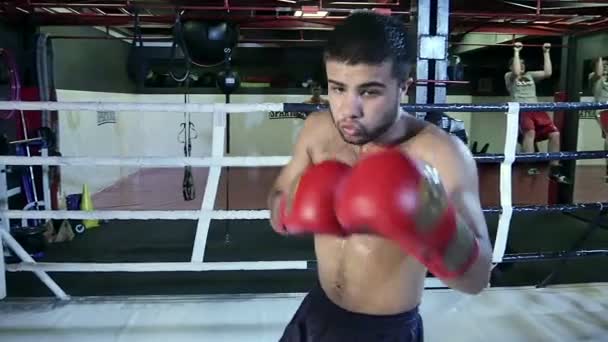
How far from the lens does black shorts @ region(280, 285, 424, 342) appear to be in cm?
112

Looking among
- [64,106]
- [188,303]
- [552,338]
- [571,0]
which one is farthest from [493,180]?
[64,106]

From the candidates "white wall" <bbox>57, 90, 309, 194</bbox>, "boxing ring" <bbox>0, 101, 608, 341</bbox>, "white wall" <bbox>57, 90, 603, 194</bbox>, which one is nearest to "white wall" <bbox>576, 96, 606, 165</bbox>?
"white wall" <bbox>57, 90, 603, 194</bbox>

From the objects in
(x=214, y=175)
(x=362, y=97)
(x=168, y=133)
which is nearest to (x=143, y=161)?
(x=214, y=175)

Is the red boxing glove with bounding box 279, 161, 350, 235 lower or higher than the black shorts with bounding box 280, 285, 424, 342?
higher

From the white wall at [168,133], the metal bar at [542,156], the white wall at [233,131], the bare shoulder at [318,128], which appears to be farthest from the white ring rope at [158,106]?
the white wall at [233,131]

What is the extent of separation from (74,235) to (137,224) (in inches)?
23.1

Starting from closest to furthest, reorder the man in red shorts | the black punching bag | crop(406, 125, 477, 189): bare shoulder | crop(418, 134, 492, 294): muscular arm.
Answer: crop(418, 134, 492, 294): muscular arm, crop(406, 125, 477, 189): bare shoulder, the black punching bag, the man in red shorts

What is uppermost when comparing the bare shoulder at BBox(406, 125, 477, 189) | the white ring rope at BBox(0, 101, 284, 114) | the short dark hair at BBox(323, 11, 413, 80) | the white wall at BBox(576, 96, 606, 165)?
the short dark hair at BBox(323, 11, 413, 80)

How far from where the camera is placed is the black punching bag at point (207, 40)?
149 inches

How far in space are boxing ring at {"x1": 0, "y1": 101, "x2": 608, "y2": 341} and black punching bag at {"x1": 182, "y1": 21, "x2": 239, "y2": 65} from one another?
1.80m

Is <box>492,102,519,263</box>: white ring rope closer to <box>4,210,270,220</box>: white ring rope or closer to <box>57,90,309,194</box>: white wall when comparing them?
<box>4,210,270,220</box>: white ring rope

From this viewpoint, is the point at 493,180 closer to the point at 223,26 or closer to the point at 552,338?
the point at 223,26

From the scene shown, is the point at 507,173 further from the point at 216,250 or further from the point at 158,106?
the point at 216,250

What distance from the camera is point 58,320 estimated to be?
2098 millimetres
